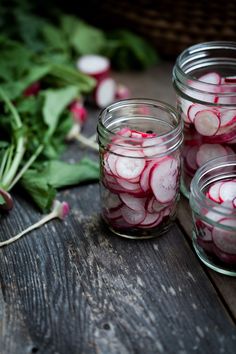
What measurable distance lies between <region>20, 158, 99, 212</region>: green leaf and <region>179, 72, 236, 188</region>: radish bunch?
0.23 m

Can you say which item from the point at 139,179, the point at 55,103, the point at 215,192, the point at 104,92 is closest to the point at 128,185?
the point at 139,179

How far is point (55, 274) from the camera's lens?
1087mm

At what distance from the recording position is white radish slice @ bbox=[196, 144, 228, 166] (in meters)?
1.16

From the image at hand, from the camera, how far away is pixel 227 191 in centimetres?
107

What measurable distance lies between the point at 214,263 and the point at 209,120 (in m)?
0.26

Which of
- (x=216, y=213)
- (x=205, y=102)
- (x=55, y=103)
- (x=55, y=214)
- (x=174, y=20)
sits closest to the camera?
(x=216, y=213)

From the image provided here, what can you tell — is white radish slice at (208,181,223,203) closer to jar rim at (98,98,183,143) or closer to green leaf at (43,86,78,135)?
jar rim at (98,98,183,143)

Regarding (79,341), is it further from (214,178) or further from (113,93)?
(113,93)

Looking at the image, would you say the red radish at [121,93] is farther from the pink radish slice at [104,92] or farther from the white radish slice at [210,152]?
the white radish slice at [210,152]

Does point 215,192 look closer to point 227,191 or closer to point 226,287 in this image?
point 227,191

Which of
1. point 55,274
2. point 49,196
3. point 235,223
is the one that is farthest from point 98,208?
point 235,223

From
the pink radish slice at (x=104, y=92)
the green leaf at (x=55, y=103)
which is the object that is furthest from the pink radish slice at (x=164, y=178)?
the pink radish slice at (x=104, y=92)

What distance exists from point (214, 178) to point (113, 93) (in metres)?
0.57

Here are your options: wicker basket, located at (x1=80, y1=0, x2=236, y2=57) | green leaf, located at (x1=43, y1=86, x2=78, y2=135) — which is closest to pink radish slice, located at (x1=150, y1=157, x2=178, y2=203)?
green leaf, located at (x1=43, y1=86, x2=78, y2=135)
